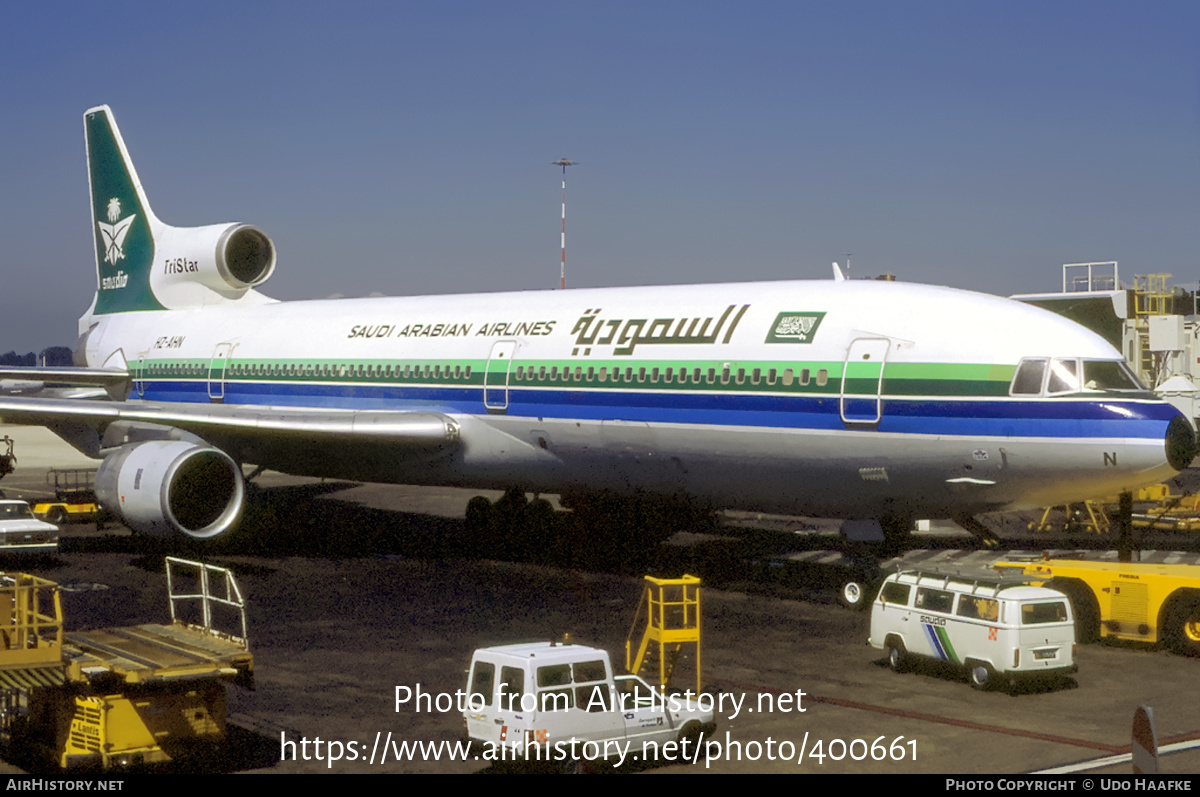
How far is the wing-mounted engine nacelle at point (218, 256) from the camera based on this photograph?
35.3 m

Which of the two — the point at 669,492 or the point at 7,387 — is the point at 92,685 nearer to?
the point at 669,492

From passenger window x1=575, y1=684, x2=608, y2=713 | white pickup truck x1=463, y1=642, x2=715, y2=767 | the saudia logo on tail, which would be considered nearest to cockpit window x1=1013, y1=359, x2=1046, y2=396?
white pickup truck x1=463, y1=642, x2=715, y2=767

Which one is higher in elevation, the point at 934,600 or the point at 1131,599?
the point at 934,600

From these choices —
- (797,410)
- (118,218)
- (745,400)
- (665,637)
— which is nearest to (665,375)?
A: (745,400)

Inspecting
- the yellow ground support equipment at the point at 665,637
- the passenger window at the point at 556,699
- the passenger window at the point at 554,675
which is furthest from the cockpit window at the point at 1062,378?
the passenger window at the point at 556,699

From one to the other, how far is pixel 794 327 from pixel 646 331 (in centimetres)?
323

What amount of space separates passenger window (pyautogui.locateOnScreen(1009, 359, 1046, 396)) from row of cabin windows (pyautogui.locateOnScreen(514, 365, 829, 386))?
3.05m

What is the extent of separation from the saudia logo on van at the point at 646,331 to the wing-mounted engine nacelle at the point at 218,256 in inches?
570

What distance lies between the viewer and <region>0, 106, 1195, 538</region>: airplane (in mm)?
19703

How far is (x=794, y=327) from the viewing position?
21.8 metres

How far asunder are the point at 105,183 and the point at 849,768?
106 feet

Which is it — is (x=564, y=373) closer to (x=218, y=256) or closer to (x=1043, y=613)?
(x=1043, y=613)

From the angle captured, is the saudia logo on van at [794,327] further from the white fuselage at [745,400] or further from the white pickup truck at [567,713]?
the white pickup truck at [567,713]

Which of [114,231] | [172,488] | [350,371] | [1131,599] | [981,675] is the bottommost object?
[981,675]
